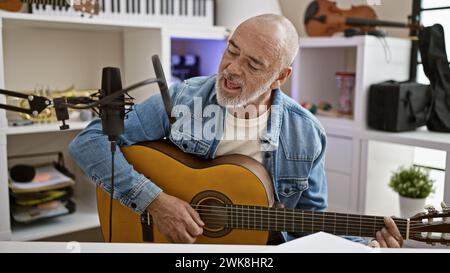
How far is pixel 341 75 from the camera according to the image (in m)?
1.62

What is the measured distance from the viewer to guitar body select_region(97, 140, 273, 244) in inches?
36.0

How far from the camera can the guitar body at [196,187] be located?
0.92 meters

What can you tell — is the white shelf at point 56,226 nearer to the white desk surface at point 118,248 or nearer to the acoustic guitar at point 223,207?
the acoustic guitar at point 223,207

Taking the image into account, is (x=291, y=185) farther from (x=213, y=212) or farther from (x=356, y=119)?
(x=356, y=119)

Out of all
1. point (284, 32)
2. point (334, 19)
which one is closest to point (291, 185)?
point (284, 32)

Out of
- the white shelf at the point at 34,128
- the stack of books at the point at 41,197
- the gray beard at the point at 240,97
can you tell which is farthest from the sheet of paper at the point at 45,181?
the gray beard at the point at 240,97

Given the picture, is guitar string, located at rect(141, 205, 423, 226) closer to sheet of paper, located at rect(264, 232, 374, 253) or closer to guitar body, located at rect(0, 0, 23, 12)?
sheet of paper, located at rect(264, 232, 374, 253)

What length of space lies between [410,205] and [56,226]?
1196mm

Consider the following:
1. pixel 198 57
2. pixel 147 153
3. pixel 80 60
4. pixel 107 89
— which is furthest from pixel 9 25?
pixel 107 89

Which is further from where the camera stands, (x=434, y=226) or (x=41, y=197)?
(x=41, y=197)

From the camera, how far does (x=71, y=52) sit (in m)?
1.42

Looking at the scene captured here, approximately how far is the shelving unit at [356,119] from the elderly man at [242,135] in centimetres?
52

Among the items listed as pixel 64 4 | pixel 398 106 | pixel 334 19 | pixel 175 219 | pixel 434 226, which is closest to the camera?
pixel 434 226
